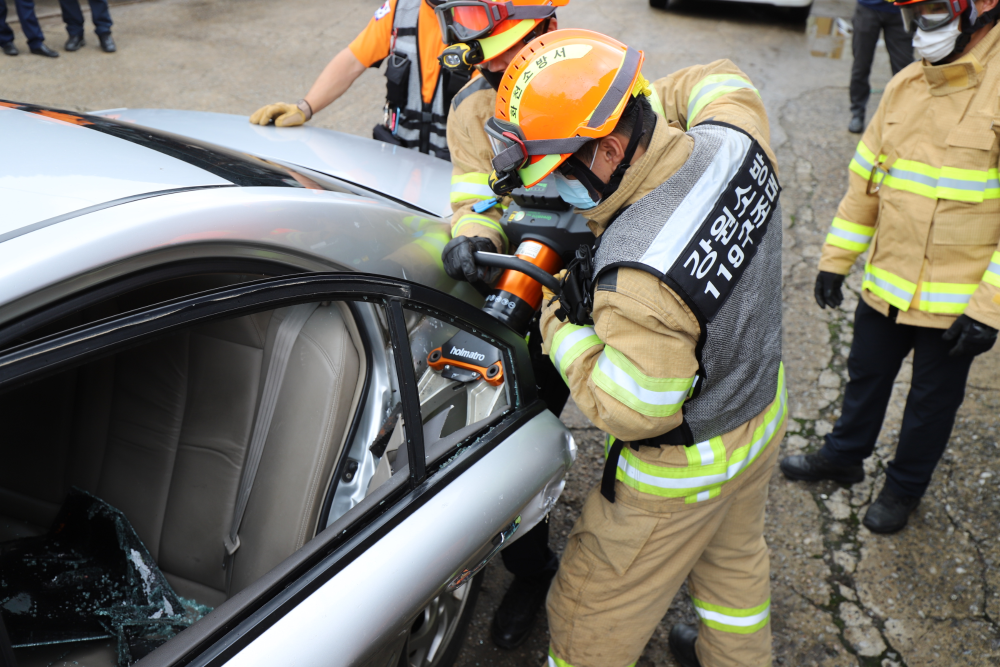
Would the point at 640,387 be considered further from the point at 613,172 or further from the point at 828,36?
the point at 828,36

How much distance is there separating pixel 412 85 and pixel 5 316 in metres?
2.09

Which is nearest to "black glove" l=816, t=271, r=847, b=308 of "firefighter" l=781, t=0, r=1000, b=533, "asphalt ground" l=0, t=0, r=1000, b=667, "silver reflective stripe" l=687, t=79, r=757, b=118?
"firefighter" l=781, t=0, r=1000, b=533

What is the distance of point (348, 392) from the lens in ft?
5.21

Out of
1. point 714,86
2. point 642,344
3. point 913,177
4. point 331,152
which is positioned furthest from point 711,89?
point 331,152

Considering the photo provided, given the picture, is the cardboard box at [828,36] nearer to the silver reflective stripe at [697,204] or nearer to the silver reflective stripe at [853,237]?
the silver reflective stripe at [853,237]

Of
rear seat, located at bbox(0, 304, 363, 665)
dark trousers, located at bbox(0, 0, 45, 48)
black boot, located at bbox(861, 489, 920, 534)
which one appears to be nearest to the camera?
rear seat, located at bbox(0, 304, 363, 665)

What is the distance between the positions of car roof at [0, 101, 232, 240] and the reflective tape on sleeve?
2.02 m

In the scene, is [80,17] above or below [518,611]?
above

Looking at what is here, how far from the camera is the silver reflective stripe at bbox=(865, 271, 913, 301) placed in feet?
7.30

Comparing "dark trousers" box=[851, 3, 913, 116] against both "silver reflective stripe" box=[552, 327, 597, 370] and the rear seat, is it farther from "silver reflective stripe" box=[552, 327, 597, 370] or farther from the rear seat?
the rear seat

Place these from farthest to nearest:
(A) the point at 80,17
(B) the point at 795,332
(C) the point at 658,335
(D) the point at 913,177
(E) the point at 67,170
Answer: (A) the point at 80,17 → (B) the point at 795,332 → (D) the point at 913,177 → (C) the point at 658,335 → (E) the point at 67,170

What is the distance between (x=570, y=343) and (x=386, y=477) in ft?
1.68

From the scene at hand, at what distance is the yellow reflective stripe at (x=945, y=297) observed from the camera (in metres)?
2.13

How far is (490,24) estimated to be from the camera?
2.04 metres
